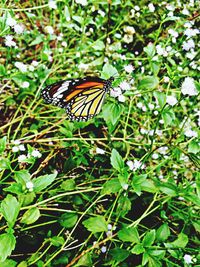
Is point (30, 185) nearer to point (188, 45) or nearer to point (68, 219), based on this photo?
point (68, 219)

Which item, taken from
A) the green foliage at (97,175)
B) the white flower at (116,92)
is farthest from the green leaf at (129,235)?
the white flower at (116,92)

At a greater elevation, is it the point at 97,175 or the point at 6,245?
the point at 6,245

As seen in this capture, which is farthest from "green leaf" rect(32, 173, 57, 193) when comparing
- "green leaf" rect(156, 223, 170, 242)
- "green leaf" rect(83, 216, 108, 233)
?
"green leaf" rect(156, 223, 170, 242)

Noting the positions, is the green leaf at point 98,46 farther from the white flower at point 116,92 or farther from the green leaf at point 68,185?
the green leaf at point 68,185

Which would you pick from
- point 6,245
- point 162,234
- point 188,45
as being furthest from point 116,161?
point 188,45

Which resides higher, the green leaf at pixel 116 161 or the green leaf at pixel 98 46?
the green leaf at pixel 98 46

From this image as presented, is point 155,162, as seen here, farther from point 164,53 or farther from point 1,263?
point 1,263
